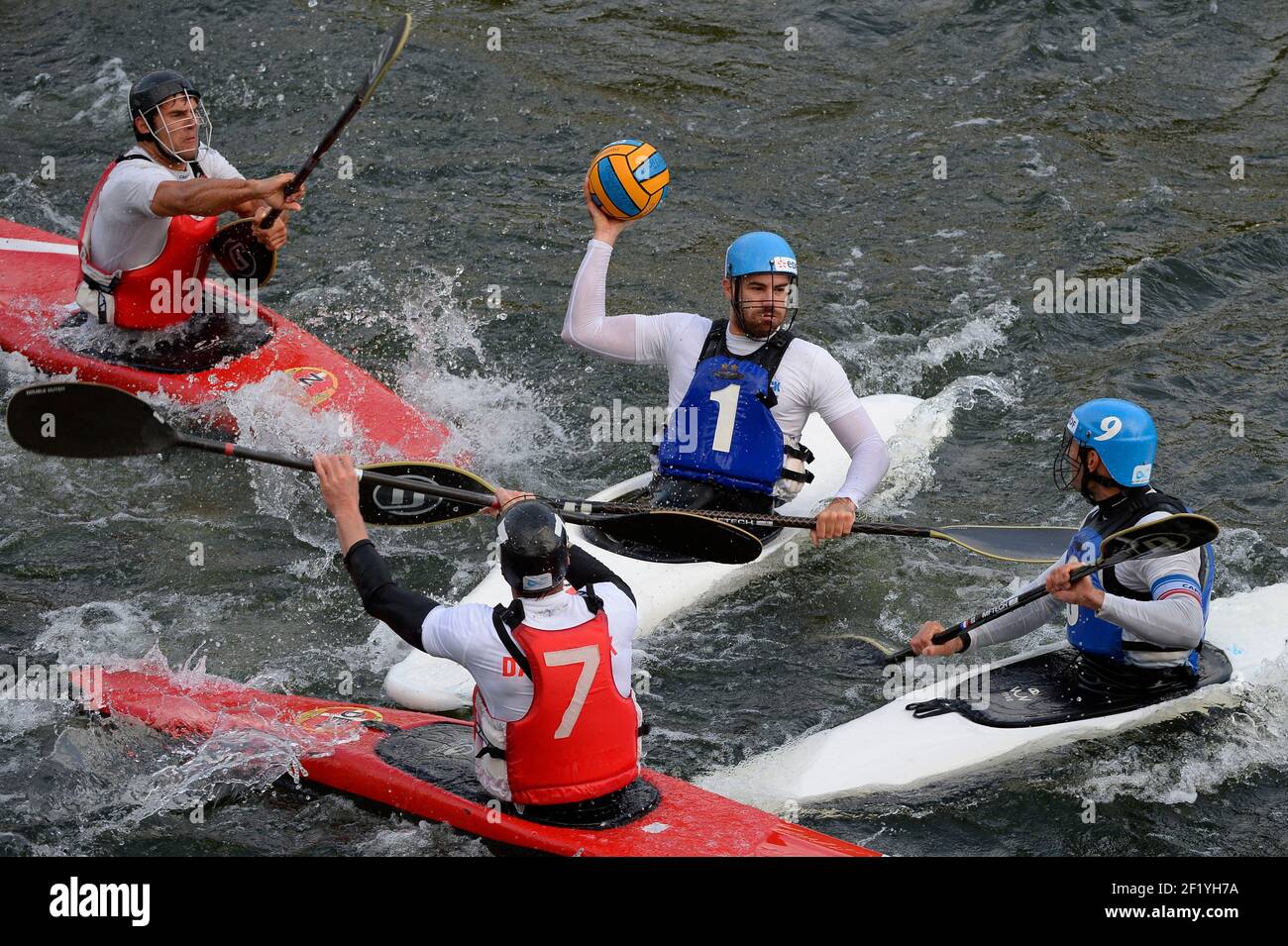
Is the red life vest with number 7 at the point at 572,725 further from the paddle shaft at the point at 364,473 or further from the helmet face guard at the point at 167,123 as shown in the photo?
the helmet face guard at the point at 167,123

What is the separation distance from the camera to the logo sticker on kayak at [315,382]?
7.72 m

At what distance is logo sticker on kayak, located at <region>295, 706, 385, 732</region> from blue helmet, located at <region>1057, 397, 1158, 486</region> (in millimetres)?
2853

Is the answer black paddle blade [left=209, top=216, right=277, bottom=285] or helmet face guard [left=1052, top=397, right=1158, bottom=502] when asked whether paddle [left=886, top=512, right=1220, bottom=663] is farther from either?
black paddle blade [left=209, top=216, right=277, bottom=285]

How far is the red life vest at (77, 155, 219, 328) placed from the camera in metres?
7.69

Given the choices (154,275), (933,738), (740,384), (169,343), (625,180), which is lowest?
(933,738)

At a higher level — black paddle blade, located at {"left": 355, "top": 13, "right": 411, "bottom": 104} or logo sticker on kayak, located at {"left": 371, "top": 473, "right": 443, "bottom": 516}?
black paddle blade, located at {"left": 355, "top": 13, "right": 411, "bottom": 104}

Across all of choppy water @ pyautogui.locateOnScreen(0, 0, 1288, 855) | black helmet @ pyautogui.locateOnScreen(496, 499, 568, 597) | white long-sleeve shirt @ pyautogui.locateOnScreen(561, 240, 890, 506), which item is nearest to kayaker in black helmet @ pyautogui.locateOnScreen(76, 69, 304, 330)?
choppy water @ pyautogui.locateOnScreen(0, 0, 1288, 855)

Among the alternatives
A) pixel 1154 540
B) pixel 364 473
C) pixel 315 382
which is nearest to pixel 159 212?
pixel 315 382

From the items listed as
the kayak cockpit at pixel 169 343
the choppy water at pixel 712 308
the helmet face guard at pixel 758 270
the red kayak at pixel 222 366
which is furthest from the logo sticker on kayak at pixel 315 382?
the helmet face guard at pixel 758 270

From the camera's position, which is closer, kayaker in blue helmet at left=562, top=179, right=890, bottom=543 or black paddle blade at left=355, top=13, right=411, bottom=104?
kayaker in blue helmet at left=562, top=179, right=890, bottom=543

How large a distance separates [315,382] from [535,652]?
3.91 m

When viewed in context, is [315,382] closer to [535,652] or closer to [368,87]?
[368,87]

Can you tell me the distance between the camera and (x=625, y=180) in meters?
6.29
